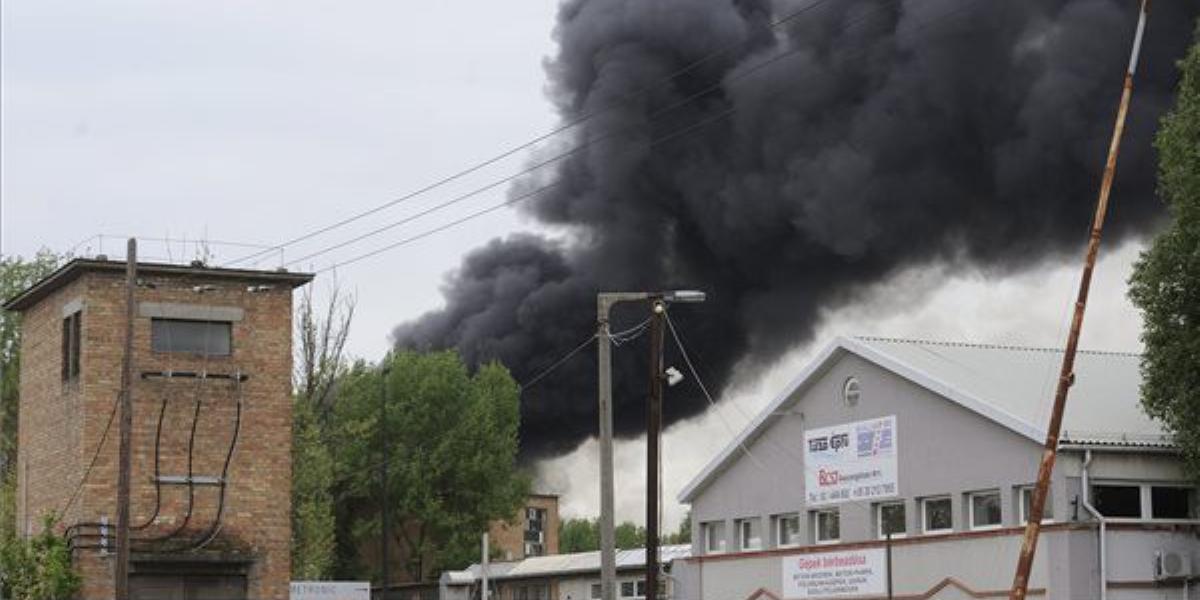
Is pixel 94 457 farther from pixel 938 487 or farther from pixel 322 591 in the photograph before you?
pixel 938 487

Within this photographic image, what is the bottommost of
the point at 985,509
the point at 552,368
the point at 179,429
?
the point at 985,509

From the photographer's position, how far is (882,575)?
4494 cm

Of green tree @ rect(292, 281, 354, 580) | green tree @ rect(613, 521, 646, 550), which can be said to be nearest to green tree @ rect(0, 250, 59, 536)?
green tree @ rect(292, 281, 354, 580)

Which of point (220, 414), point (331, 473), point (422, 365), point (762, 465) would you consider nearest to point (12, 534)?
point (220, 414)

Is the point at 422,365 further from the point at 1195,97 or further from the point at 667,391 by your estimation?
the point at 1195,97

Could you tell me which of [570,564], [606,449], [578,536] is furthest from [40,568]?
[578,536]

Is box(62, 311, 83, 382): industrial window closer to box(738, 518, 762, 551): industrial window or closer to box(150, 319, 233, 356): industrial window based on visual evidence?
box(150, 319, 233, 356): industrial window

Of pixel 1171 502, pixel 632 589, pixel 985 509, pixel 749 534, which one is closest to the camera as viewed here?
pixel 1171 502

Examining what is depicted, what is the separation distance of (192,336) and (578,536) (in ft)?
310

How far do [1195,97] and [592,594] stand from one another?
29958 mm

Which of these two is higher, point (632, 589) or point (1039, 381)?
point (1039, 381)

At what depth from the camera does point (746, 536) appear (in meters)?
50.9

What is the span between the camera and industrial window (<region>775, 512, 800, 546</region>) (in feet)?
160

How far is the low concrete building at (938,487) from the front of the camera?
133ft
